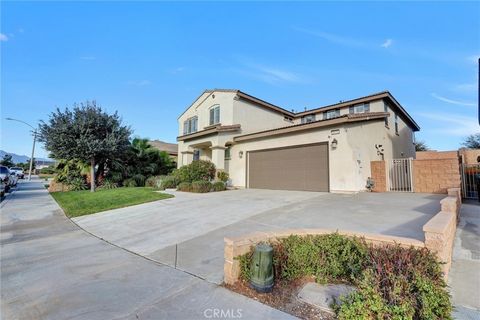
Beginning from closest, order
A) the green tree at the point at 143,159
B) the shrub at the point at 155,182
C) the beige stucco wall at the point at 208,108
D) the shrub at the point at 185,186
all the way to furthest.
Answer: the shrub at the point at 185,186, the shrub at the point at 155,182, the beige stucco wall at the point at 208,108, the green tree at the point at 143,159

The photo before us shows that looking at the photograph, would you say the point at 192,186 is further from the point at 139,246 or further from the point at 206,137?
the point at 139,246

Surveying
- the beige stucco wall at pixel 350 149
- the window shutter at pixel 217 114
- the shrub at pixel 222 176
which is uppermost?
the window shutter at pixel 217 114

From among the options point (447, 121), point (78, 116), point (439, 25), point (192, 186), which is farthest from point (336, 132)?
point (78, 116)

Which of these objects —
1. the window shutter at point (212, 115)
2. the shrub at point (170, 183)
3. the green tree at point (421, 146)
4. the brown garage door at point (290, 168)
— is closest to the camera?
the brown garage door at point (290, 168)

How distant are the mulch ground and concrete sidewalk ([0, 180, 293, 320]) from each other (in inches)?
5.3

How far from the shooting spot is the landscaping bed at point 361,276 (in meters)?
2.55

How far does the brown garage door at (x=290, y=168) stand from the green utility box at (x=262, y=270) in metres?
9.93

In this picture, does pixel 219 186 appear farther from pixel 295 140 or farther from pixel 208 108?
pixel 208 108

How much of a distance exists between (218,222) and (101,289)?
4.13 meters

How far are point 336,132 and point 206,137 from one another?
10084 millimetres

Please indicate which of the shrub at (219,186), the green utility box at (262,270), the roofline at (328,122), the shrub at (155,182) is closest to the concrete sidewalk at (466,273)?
the green utility box at (262,270)

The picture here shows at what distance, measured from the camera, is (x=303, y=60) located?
13.1 m

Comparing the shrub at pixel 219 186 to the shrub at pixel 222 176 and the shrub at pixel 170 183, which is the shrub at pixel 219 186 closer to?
the shrub at pixel 222 176

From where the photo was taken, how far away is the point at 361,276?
316 centimetres
